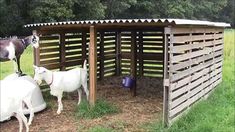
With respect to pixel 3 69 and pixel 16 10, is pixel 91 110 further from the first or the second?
pixel 16 10

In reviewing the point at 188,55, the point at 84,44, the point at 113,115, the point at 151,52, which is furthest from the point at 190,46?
the point at 151,52

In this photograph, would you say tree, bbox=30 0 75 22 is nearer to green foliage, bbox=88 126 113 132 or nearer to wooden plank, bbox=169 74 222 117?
wooden plank, bbox=169 74 222 117

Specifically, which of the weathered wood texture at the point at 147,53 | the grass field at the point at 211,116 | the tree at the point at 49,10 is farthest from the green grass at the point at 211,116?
the tree at the point at 49,10

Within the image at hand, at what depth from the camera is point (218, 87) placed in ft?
40.2

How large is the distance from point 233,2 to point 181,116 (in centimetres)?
7173

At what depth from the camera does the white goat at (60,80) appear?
324 inches

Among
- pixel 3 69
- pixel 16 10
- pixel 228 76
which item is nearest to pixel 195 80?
pixel 228 76

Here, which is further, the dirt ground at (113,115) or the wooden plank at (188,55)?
the wooden plank at (188,55)

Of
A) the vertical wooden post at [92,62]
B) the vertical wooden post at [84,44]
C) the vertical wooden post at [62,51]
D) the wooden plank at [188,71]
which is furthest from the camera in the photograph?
Answer: the vertical wooden post at [84,44]

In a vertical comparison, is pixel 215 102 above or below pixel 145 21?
below

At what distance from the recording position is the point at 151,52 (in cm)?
1427

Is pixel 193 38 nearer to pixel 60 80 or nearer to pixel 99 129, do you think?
pixel 60 80

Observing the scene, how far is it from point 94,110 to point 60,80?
101 centimetres

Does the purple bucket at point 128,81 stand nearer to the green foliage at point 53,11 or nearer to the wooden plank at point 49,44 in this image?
the wooden plank at point 49,44
